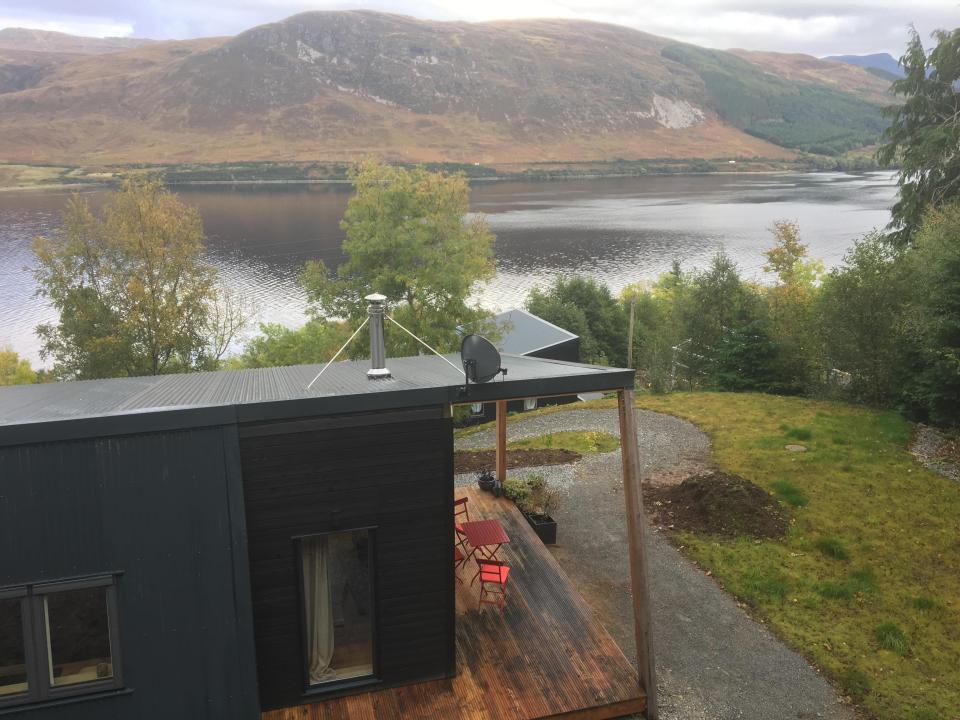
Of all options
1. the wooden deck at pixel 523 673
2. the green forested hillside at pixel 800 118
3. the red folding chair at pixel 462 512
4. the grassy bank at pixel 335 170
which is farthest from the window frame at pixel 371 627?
the green forested hillside at pixel 800 118

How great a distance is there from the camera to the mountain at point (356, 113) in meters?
141

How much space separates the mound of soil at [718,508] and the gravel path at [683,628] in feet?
2.29

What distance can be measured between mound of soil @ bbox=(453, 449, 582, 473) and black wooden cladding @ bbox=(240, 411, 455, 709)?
25.0ft

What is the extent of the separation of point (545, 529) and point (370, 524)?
4642 millimetres

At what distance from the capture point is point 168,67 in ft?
575

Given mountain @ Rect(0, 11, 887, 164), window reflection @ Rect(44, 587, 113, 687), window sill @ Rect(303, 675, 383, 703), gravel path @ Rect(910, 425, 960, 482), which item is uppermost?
mountain @ Rect(0, 11, 887, 164)

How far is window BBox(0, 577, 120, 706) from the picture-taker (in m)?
4.88

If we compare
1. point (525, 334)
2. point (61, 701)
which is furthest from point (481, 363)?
point (525, 334)

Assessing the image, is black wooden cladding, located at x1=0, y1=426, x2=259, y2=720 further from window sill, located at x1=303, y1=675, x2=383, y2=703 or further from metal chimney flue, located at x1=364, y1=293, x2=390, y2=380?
metal chimney flue, located at x1=364, y1=293, x2=390, y2=380

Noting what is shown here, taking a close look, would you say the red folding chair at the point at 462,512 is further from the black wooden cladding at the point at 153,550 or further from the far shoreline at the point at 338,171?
the far shoreline at the point at 338,171

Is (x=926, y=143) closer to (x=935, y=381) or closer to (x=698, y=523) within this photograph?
(x=935, y=381)

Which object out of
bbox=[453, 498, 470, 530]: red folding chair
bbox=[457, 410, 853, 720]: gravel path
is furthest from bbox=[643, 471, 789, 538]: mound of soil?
bbox=[453, 498, 470, 530]: red folding chair

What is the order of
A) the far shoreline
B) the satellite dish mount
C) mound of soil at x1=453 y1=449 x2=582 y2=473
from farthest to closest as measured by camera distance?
the far shoreline → mound of soil at x1=453 y1=449 x2=582 y2=473 → the satellite dish mount

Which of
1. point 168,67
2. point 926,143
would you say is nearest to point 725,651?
point 926,143
